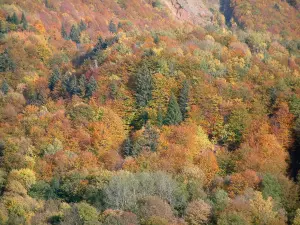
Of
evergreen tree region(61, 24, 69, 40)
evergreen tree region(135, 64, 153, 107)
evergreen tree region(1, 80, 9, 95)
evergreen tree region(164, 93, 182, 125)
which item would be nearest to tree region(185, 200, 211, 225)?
evergreen tree region(164, 93, 182, 125)

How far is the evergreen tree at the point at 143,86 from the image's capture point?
89.0 metres

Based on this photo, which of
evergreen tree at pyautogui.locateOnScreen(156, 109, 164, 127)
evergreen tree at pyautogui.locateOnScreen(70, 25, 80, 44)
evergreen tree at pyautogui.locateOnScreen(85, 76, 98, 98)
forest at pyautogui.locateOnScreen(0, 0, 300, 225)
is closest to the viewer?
forest at pyautogui.locateOnScreen(0, 0, 300, 225)

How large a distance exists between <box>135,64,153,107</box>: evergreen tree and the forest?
21 cm

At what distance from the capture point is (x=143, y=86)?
3514 inches

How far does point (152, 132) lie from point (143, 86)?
1291cm

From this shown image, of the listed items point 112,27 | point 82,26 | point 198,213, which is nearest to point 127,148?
point 198,213

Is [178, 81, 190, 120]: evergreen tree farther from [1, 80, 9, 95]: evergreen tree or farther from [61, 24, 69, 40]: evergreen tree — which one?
[61, 24, 69, 40]: evergreen tree

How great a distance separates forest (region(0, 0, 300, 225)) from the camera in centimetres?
6138

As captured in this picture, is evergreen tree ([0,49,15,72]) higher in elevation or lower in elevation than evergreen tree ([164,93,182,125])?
lower

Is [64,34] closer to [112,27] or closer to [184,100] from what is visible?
[112,27]

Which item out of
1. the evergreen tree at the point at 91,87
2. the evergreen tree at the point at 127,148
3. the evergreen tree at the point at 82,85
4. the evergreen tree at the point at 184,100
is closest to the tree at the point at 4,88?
the evergreen tree at the point at 82,85

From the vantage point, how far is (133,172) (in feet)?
229

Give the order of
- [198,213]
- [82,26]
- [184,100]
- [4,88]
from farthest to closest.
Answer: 1. [82,26]
2. [4,88]
3. [184,100]
4. [198,213]

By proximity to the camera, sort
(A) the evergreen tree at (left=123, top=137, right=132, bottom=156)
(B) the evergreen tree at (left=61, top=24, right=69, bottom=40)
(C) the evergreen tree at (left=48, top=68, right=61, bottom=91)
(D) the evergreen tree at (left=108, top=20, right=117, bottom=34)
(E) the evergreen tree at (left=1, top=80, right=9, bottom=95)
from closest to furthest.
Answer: (A) the evergreen tree at (left=123, top=137, right=132, bottom=156), (E) the evergreen tree at (left=1, top=80, right=9, bottom=95), (C) the evergreen tree at (left=48, top=68, right=61, bottom=91), (B) the evergreen tree at (left=61, top=24, right=69, bottom=40), (D) the evergreen tree at (left=108, top=20, right=117, bottom=34)
